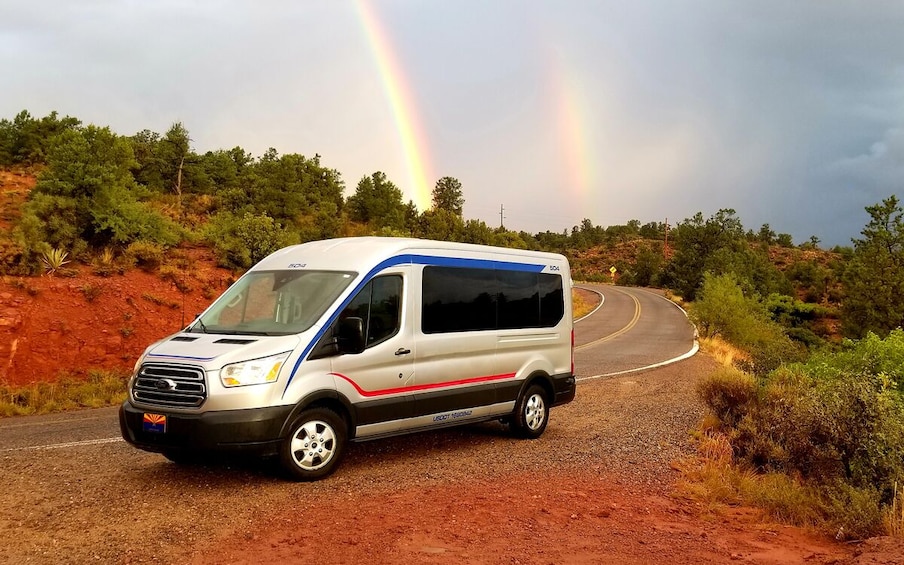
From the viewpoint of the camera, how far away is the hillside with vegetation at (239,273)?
6.61m

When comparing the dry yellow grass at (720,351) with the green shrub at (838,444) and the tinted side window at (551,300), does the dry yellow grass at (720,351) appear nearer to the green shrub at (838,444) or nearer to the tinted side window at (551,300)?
the tinted side window at (551,300)

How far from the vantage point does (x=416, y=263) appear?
25.4ft

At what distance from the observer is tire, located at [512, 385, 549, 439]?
894cm

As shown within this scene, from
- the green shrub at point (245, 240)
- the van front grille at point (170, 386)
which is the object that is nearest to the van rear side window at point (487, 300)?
the van front grille at point (170, 386)

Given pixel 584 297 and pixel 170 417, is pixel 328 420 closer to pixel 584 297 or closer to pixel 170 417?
pixel 170 417

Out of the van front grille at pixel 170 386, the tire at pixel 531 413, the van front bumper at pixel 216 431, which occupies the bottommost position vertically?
the tire at pixel 531 413

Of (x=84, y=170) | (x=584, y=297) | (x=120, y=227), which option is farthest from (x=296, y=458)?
(x=584, y=297)

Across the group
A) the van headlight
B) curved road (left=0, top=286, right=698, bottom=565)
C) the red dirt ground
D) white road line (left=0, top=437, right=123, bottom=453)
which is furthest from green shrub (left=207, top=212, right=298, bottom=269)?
the van headlight

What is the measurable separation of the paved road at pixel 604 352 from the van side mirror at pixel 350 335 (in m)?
4.14

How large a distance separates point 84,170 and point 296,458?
63.4 ft

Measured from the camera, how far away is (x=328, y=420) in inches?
261

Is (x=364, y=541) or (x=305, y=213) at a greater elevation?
(x=305, y=213)

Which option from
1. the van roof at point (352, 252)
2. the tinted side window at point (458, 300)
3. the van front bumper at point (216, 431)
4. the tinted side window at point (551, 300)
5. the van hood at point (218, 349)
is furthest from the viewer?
the tinted side window at point (551, 300)

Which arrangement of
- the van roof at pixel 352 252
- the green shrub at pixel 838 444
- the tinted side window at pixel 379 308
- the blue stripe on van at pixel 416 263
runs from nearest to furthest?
the green shrub at pixel 838 444 → the blue stripe on van at pixel 416 263 → the tinted side window at pixel 379 308 → the van roof at pixel 352 252
